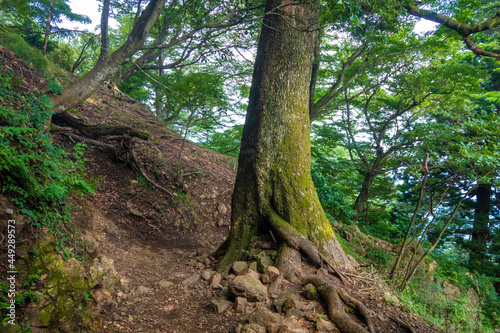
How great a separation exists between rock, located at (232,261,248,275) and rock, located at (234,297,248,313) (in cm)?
53

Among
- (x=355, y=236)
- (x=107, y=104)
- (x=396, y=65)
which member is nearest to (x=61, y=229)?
(x=355, y=236)

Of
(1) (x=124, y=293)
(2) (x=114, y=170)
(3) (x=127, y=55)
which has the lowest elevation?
(1) (x=124, y=293)

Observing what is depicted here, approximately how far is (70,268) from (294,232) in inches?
98.2

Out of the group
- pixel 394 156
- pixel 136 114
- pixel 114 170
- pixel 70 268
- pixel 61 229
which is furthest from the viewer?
pixel 394 156

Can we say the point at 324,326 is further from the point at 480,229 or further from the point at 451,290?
the point at 480,229

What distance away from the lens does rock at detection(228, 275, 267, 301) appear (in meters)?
2.83

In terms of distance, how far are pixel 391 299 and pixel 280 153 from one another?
232cm

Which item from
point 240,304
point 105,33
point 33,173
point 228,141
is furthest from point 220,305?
point 228,141

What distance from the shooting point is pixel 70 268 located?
254cm

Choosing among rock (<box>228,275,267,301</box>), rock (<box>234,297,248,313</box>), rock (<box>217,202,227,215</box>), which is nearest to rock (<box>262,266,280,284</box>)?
rock (<box>228,275,267,301</box>)

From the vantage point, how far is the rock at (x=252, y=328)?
2317 mm

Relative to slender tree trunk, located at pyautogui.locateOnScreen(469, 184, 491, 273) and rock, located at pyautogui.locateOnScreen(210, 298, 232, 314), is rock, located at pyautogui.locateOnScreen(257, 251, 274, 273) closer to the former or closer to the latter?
rock, located at pyautogui.locateOnScreen(210, 298, 232, 314)

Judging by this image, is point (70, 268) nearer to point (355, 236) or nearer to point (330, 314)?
point (330, 314)

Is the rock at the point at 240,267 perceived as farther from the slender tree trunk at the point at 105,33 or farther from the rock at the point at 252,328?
the slender tree trunk at the point at 105,33
